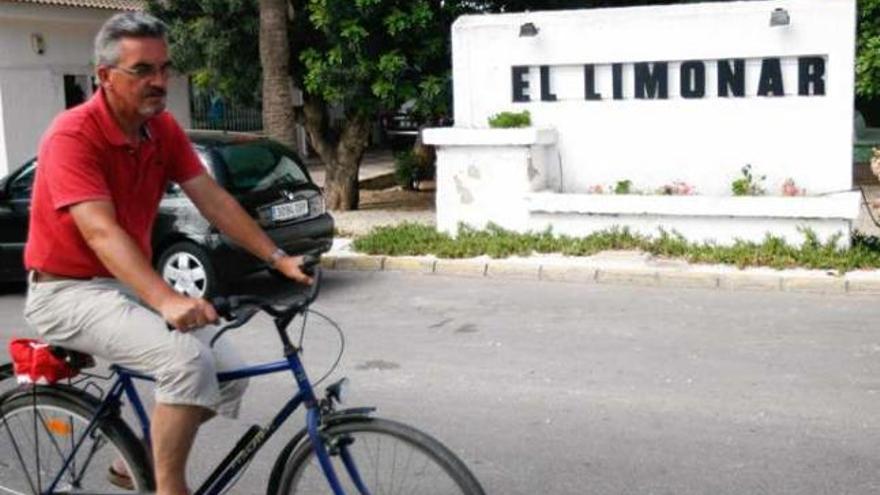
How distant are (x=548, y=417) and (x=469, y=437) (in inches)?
22.1

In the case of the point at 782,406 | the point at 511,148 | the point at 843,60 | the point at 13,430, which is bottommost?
the point at 782,406

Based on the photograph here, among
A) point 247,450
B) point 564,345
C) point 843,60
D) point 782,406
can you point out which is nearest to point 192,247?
point 564,345

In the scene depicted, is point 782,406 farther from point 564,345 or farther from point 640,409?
point 564,345

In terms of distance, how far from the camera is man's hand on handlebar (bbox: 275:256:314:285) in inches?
136

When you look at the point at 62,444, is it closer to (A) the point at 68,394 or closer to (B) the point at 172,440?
(A) the point at 68,394

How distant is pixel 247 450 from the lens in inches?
137

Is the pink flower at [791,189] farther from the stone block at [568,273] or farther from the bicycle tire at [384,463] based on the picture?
the bicycle tire at [384,463]

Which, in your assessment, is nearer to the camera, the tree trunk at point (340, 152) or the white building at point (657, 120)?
the white building at point (657, 120)

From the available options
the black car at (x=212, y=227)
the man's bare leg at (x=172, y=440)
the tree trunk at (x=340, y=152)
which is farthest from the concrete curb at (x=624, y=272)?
the man's bare leg at (x=172, y=440)

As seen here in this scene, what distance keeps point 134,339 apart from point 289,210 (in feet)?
20.3

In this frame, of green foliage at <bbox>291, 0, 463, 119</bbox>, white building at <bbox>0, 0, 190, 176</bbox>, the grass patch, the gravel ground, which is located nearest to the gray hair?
the grass patch

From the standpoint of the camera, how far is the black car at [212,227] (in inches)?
353

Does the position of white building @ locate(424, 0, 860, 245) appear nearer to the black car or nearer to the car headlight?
the car headlight

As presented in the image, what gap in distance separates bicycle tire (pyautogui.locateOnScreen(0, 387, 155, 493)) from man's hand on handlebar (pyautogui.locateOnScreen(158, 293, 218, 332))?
742mm
